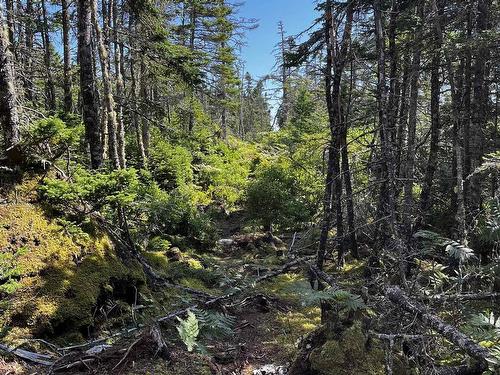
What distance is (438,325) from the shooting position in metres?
3.01

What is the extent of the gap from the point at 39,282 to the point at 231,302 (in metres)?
2.91

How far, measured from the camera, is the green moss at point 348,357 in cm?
342

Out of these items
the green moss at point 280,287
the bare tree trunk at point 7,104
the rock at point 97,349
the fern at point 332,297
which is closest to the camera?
the fern at point 332,297

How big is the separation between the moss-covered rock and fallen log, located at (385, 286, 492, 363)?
3679mm

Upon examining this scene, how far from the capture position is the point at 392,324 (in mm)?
3867

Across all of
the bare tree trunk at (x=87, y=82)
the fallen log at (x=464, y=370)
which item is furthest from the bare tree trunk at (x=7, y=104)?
the fallen log at (x=464, y=370)

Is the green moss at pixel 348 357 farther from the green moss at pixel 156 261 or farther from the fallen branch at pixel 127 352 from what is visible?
the green moss at pixel 156 261

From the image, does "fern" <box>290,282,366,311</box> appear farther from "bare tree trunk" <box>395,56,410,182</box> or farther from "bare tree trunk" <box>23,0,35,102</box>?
"bare tree trunk" <box>23,0,35,102</box>

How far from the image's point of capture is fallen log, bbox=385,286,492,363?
256 centimetres

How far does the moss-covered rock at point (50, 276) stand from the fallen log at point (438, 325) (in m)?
3.68

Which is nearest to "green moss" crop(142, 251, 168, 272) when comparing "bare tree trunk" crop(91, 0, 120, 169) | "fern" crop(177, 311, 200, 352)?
"bare tree trunk" crop(91, 0, 120, 169)

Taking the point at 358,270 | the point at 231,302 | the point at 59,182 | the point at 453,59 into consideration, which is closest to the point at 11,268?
the point at 59,182

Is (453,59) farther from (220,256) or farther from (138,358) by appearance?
(220,256)

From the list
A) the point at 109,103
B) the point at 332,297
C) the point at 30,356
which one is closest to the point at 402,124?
the point at 332,297
